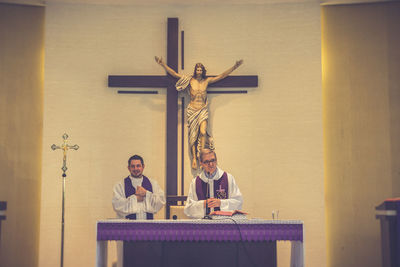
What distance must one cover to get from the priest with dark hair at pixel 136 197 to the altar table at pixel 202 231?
1.08 metres

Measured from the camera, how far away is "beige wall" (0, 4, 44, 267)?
7.91 m

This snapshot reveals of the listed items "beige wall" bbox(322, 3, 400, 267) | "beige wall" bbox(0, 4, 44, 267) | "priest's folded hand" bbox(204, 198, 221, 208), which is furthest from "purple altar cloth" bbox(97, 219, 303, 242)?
"beige wall" bbox(0, 4, 44, 267)

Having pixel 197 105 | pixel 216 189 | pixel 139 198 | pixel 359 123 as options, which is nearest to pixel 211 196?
pixel 216 189

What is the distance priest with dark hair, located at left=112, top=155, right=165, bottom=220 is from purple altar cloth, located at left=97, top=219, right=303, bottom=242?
3.55 feet

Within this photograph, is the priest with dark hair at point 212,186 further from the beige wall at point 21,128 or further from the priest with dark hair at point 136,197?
the beige wall at point 21,128

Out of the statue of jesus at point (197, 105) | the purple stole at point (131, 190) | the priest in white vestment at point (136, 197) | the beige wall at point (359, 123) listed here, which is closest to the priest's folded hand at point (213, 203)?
the priest in white vestment at point (136, 197)

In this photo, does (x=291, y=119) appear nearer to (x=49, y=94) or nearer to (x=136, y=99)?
(x=136, y=99)

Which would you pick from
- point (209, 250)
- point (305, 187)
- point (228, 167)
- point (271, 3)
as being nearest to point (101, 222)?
point (209, 250)

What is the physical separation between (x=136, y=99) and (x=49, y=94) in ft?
4.17

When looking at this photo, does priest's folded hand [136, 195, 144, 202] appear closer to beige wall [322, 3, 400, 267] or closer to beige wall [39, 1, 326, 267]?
beige wall [39, 1, 326, 267]

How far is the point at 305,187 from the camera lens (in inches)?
314

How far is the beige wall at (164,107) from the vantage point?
A: 7973 mm

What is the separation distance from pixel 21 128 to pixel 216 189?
3241 millimetres

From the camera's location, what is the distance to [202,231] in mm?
5457
